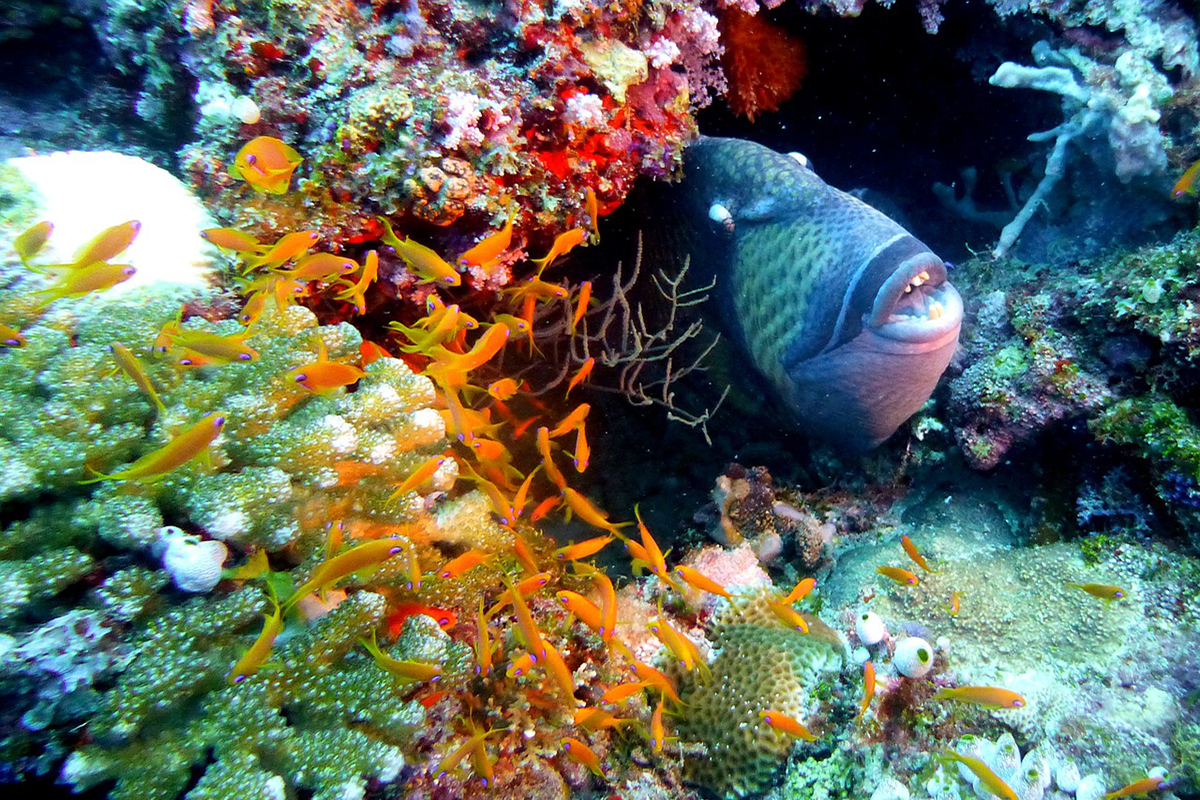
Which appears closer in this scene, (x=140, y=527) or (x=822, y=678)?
(x=140, y=527)

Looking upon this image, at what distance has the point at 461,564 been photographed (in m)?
2.56

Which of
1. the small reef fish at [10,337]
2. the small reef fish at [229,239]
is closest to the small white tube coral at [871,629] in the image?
the small reef fish at [229,239]

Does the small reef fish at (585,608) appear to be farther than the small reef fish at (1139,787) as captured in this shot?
Yes

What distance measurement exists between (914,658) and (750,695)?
752mm

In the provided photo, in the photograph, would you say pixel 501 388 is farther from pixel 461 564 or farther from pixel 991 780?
pixel 991 780

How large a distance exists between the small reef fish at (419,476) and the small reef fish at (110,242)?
1.41 m

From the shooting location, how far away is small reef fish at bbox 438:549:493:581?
8.36 feet

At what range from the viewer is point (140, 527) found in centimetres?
210

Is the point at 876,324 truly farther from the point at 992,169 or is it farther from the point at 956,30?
the point at 992,169

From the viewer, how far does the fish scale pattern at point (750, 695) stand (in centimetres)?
270

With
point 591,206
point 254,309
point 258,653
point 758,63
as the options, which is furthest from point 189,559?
point 758,63

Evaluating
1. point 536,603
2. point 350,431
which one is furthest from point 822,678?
point 350,431

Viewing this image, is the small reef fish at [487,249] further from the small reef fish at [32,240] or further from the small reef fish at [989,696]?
the small reef fish at [989,696]

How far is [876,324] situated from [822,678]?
179 centimetres
